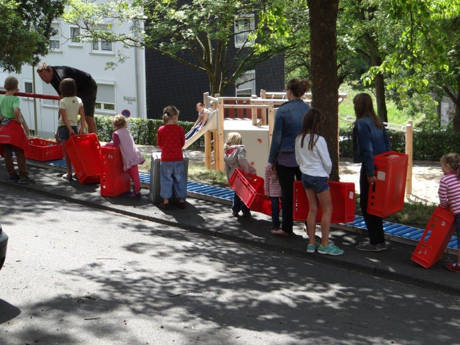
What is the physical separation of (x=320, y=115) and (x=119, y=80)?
1116 inches

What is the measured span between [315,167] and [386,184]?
835 millimetres

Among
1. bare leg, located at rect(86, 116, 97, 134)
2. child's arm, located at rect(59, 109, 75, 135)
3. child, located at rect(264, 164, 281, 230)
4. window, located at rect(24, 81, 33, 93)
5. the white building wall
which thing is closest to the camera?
→ child, located at rect(264, 164, 281, 230)

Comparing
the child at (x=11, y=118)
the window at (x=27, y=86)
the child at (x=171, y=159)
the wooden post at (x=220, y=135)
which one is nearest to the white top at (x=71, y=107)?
the child at (x=11, y=118)

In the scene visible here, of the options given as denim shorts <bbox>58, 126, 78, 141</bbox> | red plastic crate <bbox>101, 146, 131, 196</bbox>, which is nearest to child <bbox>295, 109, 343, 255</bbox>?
red plastic crate <bbox>101, 146, 131, 196</bbox>

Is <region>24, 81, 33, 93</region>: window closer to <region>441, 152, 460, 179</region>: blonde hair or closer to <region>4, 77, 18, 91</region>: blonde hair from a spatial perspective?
<region>4, 77, 18, 91</region>: blonde hair

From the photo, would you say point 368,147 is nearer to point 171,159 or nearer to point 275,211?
point 275,211

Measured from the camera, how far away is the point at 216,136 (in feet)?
63.1

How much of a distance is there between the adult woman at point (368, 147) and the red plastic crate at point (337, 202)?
293 millimetres

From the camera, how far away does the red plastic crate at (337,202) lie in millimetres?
9364

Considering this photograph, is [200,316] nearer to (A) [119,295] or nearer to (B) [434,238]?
(A) [119,295]

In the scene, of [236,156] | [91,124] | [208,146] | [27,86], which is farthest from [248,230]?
[27,86]

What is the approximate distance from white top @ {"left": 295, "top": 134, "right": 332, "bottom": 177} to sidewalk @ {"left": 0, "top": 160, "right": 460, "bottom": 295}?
3.19ft

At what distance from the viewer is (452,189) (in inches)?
320

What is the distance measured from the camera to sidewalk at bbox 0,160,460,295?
8.25 m
